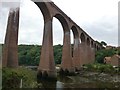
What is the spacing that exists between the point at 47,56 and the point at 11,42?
23.3ft

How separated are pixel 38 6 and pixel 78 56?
19.9 metres

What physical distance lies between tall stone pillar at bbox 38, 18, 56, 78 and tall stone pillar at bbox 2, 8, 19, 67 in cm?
659

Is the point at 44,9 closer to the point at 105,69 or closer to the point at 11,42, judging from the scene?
the point at 11,42

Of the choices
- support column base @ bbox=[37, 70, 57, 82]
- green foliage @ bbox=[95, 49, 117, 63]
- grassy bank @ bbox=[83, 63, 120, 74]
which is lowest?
grassy bank @ bbox=[83, 63, 120, 74]

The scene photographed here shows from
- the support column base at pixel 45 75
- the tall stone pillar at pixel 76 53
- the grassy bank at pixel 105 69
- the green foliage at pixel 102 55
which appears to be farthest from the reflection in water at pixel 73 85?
the green foliage at pixel 102 55

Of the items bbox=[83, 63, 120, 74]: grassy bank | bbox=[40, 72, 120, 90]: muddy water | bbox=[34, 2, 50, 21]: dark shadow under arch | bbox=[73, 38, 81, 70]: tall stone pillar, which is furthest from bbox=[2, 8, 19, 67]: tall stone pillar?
bbox=[73, 38, 81, 70]: tall stone pillar

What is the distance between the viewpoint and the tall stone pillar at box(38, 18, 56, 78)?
25.3m

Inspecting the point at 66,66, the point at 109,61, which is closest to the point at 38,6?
the point at 66,66

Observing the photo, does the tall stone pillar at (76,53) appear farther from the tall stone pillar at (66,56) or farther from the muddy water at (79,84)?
the muddy water at (79,84)

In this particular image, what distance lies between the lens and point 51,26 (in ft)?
87.7

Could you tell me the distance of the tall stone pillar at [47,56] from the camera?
994 inches

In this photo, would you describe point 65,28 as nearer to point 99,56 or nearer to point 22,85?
point 22,85

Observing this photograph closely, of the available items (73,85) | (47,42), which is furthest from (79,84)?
(47,42)

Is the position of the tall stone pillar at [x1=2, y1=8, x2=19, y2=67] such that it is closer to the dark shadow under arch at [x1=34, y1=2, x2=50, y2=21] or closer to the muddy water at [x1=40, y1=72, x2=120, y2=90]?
the muddy water at [x1=40, y1=72, x2=120, y2=90]
